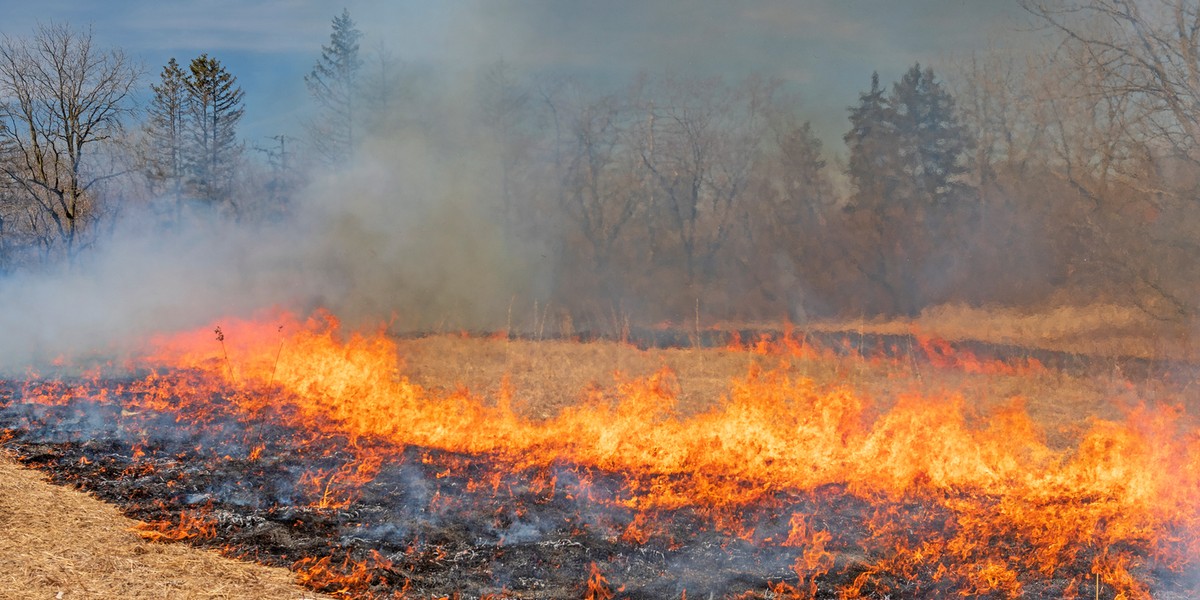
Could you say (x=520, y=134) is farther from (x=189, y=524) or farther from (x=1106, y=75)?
(x=189, y=524)

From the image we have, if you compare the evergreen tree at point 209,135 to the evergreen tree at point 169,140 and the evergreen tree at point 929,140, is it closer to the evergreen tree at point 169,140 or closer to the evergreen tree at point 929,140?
the evergreen tree at point 169,140

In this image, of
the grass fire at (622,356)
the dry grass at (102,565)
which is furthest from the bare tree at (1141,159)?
the dry grass at (102,565)

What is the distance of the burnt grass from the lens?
7.12 meters

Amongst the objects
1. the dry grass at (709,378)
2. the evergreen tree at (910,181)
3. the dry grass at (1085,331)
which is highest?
the evergreen tree at (910,181)

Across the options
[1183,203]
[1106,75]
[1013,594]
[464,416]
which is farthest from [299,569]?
[1183,203]

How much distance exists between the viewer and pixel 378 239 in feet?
74.2

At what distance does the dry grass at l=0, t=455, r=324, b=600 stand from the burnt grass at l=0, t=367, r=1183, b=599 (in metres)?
0.28

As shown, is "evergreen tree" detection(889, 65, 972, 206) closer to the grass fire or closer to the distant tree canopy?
the grass fire

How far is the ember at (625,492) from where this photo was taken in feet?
23.9

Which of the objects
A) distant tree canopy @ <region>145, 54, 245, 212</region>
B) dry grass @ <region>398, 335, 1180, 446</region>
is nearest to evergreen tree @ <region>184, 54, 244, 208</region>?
distant tree canopy @ <region>145, 54, 245, 212</region>

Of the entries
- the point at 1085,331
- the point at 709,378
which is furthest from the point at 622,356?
the point at 1085,331

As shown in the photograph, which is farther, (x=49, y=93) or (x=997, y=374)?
(x=49, y=93)

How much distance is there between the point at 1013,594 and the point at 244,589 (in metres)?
6.41

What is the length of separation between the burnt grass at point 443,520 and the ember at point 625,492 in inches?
1.1
